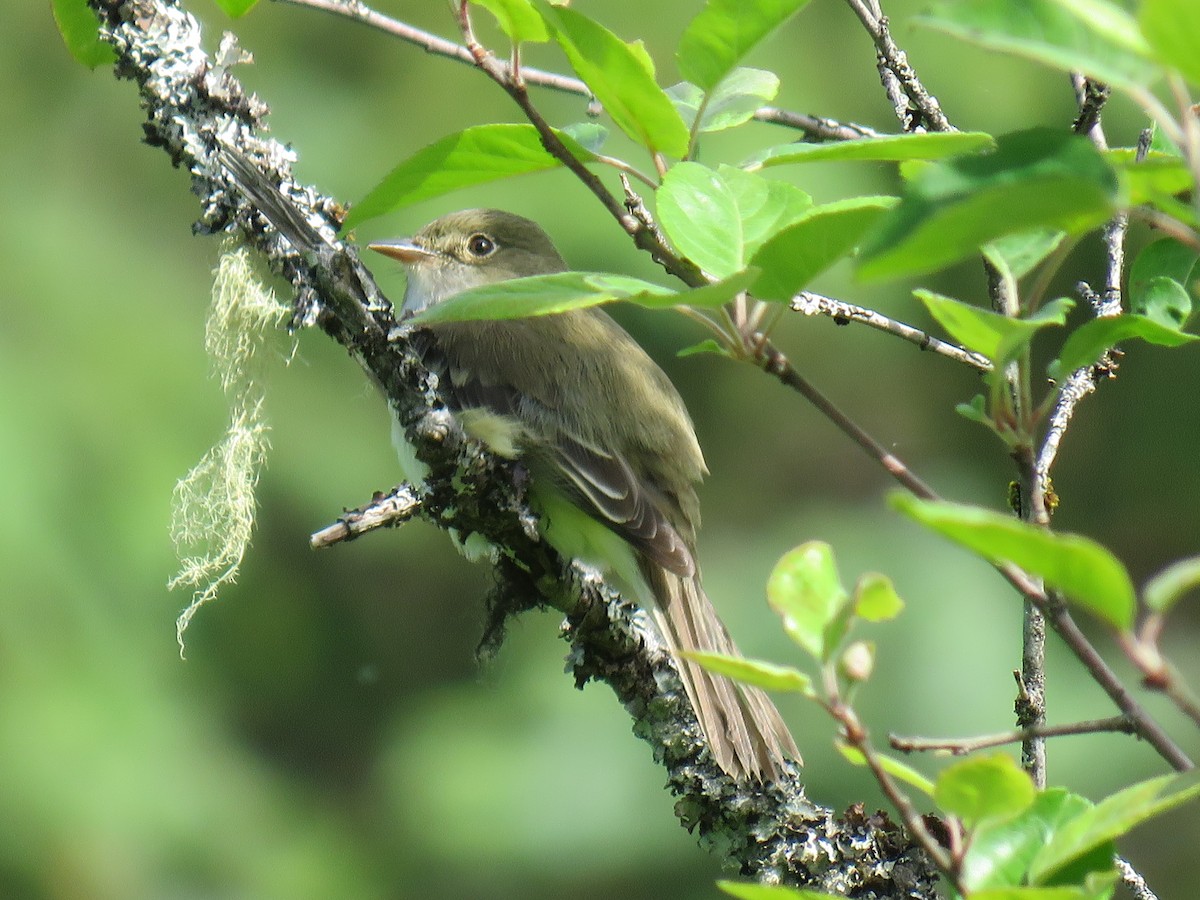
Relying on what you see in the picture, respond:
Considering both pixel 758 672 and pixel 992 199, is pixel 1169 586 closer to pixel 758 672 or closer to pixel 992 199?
pixel 992 199

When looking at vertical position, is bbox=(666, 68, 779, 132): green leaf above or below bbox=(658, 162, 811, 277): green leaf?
Result: above

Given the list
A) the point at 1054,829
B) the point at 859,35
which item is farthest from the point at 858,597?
the point at 859,35

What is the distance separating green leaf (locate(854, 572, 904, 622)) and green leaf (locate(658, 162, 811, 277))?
1.27 feet

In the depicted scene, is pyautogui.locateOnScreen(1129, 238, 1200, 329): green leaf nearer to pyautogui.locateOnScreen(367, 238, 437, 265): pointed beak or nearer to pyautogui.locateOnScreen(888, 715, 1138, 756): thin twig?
pyautogui.locateOnScreen(888, 715, 1138, 756): thin twig

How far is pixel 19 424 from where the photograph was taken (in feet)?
17.5

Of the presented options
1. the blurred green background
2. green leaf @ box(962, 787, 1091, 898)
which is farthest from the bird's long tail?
the blurred green background

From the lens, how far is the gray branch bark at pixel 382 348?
223 cm

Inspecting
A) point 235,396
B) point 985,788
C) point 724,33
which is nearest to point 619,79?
point 724,33

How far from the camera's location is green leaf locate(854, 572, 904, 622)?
3.67 ft

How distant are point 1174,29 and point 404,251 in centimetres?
351

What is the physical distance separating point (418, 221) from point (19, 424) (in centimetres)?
173

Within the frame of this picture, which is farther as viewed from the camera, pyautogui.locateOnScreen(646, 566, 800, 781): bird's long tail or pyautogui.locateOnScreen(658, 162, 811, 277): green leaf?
pyautogui.locateOnScreen(646, 566, 800, 781): bird's long tail

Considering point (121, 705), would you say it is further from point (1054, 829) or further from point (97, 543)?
point (1054, 829)

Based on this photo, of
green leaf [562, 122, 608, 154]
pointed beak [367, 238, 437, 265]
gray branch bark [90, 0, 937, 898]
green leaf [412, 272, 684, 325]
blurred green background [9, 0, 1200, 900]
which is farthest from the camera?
blurred green background [9, 0, 1200, 900]
